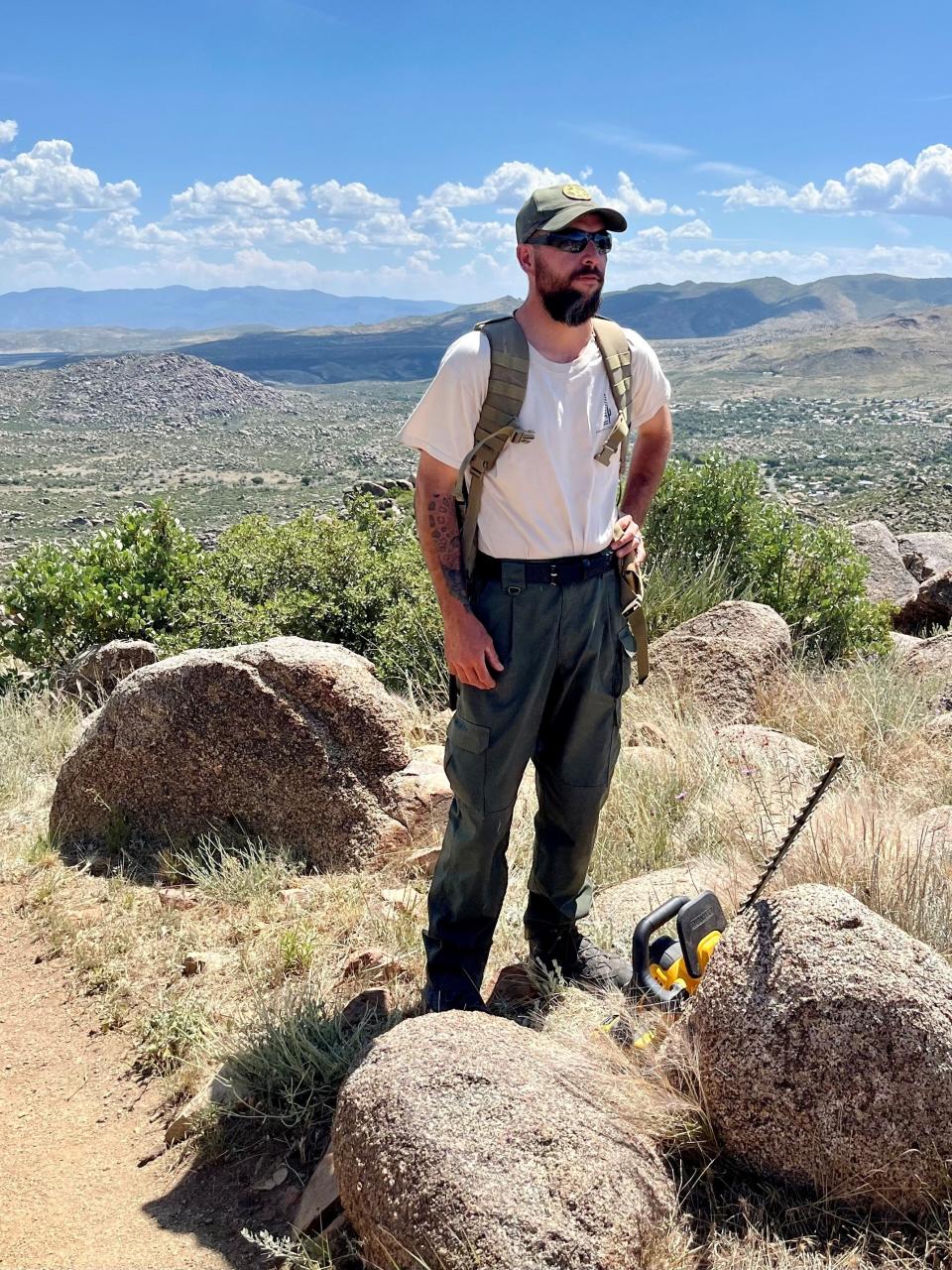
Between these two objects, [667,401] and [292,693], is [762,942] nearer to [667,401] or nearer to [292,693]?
[667,401]

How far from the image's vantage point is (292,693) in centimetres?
452

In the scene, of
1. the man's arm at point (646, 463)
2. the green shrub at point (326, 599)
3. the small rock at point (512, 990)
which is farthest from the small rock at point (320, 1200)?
the green shrub at point (326, 599)

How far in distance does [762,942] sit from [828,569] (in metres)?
5.68

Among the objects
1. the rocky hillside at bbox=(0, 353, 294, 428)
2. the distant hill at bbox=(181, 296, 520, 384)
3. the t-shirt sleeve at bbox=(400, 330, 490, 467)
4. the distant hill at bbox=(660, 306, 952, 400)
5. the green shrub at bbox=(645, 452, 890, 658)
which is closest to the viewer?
the t-shirt sleeve at bbox=(400, 330, 490, 467)

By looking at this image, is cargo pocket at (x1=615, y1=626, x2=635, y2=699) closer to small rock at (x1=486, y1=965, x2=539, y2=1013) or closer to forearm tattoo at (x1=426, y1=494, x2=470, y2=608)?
forearm tattoo at (x1=426, y1=494, x2=470, y2=608)

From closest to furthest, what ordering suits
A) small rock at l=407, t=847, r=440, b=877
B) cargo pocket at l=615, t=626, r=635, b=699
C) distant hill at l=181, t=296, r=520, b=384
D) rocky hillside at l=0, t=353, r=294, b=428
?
cargo pocket at l=615, t=626, r=635, b=699, small rock at l=407, t=847, r=440, b=877, rocky hillside at l=0, t=353, r=294, b=428, distant hill at l=181, t=296, r=520, b=384

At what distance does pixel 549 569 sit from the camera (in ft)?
9.87

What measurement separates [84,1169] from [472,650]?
1.85 meters

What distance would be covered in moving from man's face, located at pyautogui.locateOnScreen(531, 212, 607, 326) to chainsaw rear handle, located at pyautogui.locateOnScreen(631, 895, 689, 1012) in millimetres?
1691

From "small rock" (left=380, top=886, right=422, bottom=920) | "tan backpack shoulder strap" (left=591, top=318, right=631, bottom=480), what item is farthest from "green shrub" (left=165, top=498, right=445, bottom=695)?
"tan backpack shoulder strap" (left=591, top=318, right=631, bottom=480)

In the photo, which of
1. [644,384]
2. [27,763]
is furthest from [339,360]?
[644,384]

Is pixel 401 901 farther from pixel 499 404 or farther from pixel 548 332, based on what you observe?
pixel 548 332

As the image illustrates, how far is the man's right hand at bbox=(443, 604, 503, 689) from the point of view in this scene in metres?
2.95

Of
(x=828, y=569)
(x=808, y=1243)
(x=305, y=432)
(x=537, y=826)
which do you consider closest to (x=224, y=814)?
(x=537, y=826)
